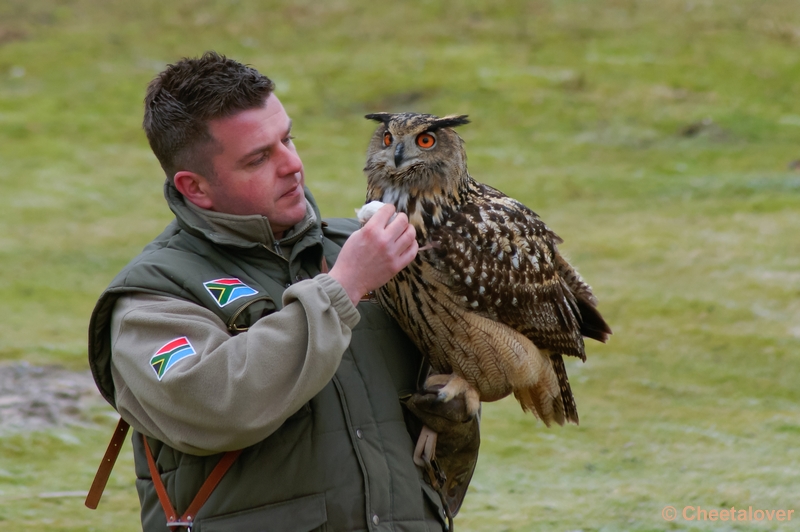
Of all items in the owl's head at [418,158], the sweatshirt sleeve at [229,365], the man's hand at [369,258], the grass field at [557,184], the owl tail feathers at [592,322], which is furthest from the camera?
the grass field at [557,184]

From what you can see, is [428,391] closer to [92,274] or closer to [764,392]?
[764,392]

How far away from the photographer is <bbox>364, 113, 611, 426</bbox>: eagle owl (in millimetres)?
2973

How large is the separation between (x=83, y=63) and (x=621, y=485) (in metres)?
15.7

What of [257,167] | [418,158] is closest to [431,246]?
[418,158]

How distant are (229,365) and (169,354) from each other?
152 millimetres

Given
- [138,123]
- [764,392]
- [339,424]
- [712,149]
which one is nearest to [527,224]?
[339,424]

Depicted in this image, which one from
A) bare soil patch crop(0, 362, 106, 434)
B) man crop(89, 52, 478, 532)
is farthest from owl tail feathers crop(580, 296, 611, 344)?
bare soil patch crop(0, 362, 106, 434)

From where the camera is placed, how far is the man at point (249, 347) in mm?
2092

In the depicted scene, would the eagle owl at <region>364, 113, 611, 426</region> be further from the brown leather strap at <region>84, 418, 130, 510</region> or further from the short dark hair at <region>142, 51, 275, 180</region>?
the brown leather strap at <region>84, 418, 130, 510</region>

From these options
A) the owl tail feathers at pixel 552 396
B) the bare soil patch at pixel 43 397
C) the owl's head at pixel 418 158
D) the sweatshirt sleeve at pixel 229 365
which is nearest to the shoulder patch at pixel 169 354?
the sweatshirt sleeve at pixel 229 365

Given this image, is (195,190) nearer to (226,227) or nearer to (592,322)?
(226,227)

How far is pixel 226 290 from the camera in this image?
2334mm

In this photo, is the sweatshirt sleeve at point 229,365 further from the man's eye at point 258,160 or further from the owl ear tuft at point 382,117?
the owl ear tuft at point 382,117

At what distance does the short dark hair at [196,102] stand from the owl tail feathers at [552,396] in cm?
149
